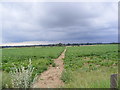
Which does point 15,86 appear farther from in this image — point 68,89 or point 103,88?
point 103,88

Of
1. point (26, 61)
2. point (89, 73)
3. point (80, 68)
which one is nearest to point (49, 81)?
point (89, 73)

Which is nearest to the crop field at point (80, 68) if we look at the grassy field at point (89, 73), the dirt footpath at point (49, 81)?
the grassy field at point (89, 73)

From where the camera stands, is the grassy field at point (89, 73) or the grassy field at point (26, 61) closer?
the grassy field at point (89, 73)

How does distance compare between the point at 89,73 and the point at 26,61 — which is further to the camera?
the point at 26,61

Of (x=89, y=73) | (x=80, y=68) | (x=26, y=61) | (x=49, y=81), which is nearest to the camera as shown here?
(x=49, y=81)

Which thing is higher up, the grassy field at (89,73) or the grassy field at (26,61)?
the grassy field at (89,73)

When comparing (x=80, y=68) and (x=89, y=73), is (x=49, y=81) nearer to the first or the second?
(x=89, y=73)

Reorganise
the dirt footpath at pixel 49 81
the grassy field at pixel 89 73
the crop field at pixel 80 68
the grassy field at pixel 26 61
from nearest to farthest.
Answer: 1. the grassy field at pixel 89 73
2. the crop field at pixel 80 68
3. the dirt footpath at pixel 49 81
4. the grassy field at pixel 26 61

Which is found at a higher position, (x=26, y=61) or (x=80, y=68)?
(x=80, y=68)

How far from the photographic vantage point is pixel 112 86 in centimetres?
299

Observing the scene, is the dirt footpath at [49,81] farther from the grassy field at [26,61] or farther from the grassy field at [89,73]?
the grassy field at [26,61]

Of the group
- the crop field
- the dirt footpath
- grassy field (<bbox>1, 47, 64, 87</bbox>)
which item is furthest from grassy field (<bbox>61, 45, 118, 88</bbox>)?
grassy field (<bbox>1, 47, 64, 87</bbox>)

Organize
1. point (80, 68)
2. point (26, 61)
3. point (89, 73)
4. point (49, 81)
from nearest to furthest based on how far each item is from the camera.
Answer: point (49, 81), point (89, 73), point (80, 68), point (26, 61)

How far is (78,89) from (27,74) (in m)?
1.36
